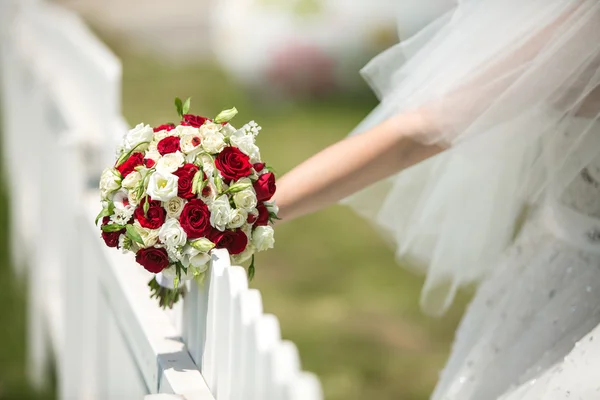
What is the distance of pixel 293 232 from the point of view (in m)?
6.11

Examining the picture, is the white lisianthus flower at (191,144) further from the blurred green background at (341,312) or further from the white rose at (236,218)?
the blurred green background at (341,312)

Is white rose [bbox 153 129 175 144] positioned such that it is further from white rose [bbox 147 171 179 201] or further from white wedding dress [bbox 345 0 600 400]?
white wedding dress [bbox 345 0 600 400]

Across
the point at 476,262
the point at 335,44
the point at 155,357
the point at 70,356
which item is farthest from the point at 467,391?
the point at 335,44

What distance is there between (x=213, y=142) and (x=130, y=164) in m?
0.18

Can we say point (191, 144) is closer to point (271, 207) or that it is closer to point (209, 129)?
point (209, 129)

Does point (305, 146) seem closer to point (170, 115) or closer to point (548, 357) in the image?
point (170, 115)

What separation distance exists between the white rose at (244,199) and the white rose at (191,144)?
13cm

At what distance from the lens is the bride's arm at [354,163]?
6.50 ft

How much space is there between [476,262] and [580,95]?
76 cm

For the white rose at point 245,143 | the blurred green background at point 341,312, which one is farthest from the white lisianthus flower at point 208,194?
the blurred green background at point 341,312

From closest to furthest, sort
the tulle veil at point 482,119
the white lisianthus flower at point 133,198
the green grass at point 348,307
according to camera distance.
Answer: the white lisianthus flower at point 133,198 < the tulle veil at point 482,119 < the green grass at point 348,307

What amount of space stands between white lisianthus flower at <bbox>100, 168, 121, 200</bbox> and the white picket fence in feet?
0.79

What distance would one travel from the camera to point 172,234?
178cm

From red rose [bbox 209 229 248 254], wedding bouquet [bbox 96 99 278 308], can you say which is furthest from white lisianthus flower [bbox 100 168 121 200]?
red rose [bbox 209 229 248 254]
